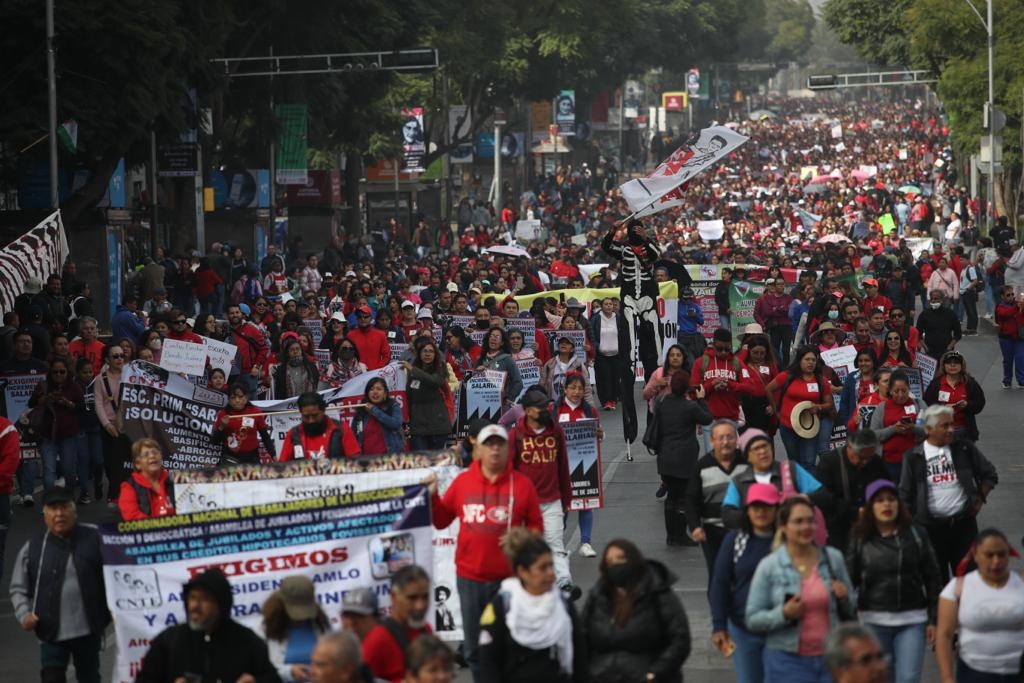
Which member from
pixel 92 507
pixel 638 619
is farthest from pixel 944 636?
pixel 92 507

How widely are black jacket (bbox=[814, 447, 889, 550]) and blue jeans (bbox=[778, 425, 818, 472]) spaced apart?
4.19 metres

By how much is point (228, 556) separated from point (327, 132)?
37.6 m

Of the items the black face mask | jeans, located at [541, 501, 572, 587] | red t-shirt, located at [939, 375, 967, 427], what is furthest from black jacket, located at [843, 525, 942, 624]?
red t-shirt, located at [939, 375, 967, 427]

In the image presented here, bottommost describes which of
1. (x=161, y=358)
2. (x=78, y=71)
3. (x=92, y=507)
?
(x=92, y=507)

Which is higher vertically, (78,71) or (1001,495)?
(78,71)

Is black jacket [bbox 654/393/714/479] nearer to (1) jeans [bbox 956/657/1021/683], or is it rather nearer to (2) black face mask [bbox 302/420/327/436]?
(2) black face mask [bbox 302/420/327/436]

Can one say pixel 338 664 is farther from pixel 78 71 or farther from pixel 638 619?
pixel 78 71

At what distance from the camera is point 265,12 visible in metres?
40.0

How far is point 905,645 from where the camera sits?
894 centimetres

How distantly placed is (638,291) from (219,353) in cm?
462

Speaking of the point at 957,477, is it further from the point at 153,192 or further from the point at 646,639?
the point at 153,192

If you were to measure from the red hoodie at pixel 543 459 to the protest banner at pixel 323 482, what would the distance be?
785 mm

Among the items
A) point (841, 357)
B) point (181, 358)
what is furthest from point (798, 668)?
point (181, 358)

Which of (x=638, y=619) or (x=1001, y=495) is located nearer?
(x=638, y=619)
